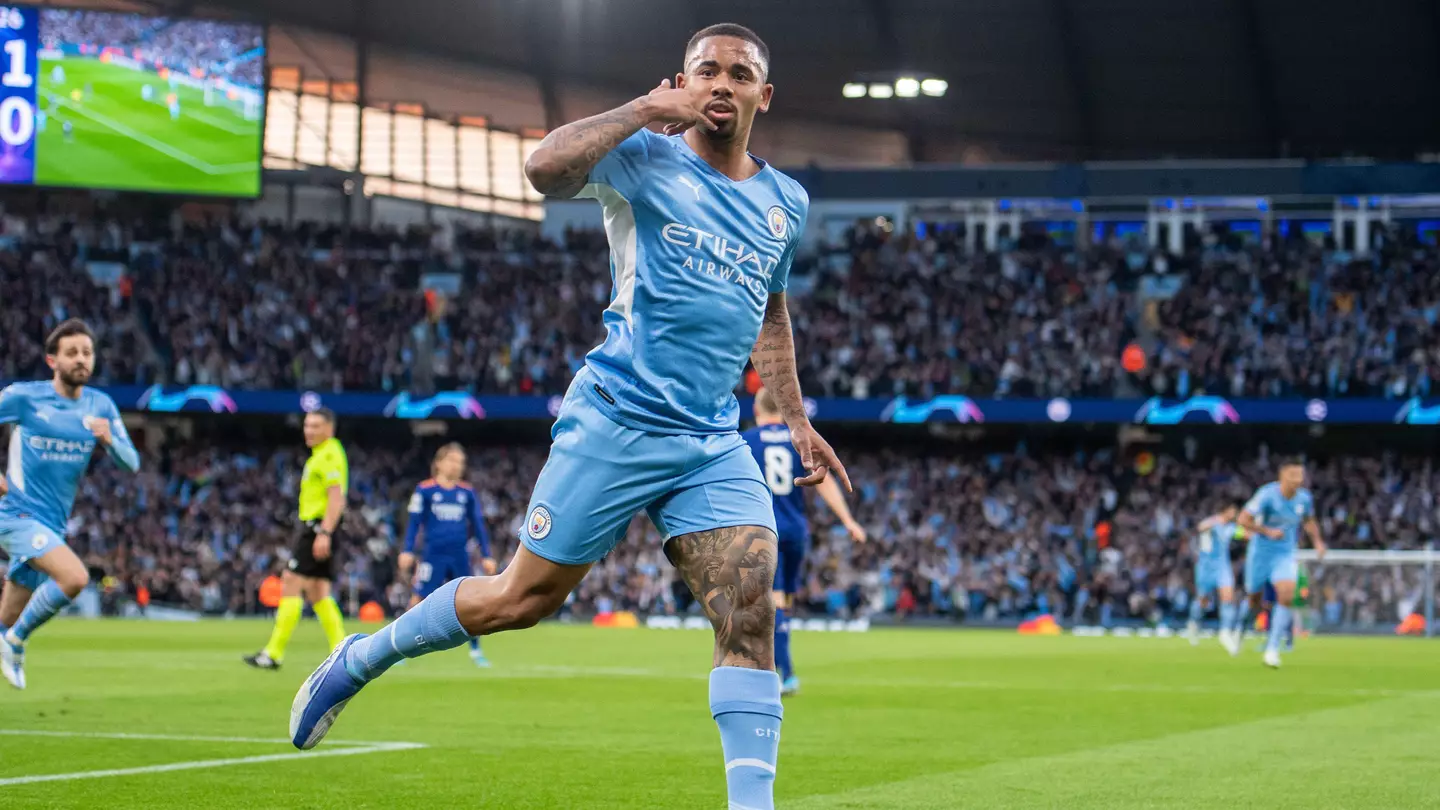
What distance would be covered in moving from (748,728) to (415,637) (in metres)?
1.17

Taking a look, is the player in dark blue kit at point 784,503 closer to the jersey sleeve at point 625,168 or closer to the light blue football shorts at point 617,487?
the light blue football shorts at point 617,487

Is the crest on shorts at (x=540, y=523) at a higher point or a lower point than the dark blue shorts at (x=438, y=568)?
higher

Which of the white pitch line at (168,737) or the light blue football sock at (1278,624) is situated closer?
the white pitch line at (168,737)

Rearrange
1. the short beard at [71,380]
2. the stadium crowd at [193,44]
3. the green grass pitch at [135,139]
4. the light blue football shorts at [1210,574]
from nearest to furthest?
the short beard at [71,380] → the light blue football shorts at [1210,574] → the green grass pitch at [135,139] → the stadium crowd at [193,44]

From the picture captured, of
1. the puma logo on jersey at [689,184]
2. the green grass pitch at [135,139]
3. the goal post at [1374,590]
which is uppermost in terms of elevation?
the green grass pitch at [135,139]

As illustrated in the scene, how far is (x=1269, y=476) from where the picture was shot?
38.3 metres

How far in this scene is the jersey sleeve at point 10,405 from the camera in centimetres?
1123

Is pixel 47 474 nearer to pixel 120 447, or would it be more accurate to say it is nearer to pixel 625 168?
pixel 120 447

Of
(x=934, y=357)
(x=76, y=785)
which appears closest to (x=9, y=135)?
(x=934, y=357)

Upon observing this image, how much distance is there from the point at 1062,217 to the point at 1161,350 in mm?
8307

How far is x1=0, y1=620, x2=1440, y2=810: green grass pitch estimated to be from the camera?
23.5 feet

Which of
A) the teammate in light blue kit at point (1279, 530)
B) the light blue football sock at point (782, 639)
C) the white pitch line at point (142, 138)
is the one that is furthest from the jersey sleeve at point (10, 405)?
the white pitch line at point (142, 138)

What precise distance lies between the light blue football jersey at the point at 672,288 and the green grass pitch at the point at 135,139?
36564 millimetres

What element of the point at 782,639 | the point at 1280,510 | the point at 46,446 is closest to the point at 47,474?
the point at 46,446
